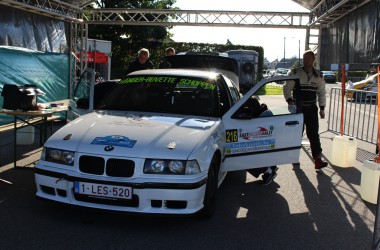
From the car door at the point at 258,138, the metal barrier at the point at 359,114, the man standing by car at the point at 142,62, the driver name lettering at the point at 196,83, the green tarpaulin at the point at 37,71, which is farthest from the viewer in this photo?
the metal barrier at the point at 359,114

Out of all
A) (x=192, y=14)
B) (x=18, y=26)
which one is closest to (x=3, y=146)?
(x=18, y=26)

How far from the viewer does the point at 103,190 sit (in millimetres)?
3809

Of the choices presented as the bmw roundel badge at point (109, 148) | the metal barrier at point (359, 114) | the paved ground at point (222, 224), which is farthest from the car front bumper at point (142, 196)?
the metal barrier at point (359, 114)

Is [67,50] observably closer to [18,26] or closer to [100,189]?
[18,26]

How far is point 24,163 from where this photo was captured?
22.0ft

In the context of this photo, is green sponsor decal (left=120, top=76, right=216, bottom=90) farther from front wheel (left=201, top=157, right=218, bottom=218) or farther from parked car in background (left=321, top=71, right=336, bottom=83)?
parked car in background (left=321, top=71, right=336, bottom=83)

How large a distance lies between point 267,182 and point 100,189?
2.94 meters

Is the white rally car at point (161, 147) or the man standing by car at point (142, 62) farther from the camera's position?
the man standing by car at point (142, 62)

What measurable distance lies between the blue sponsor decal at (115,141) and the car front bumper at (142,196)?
1.14 ft

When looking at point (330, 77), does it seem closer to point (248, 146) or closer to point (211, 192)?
point (248, 146)

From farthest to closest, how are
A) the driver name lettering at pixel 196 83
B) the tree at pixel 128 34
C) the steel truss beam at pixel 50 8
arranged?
the tree at pixel 128 34, the steel truss beam at pixel 50 8, the driver name lettering at pixel 196 83

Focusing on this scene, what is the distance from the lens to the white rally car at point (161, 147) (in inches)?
150

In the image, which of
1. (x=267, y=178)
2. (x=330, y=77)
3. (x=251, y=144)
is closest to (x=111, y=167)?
(x=251, y=144)

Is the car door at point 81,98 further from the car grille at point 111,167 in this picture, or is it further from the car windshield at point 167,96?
the car grille at point 111,167
